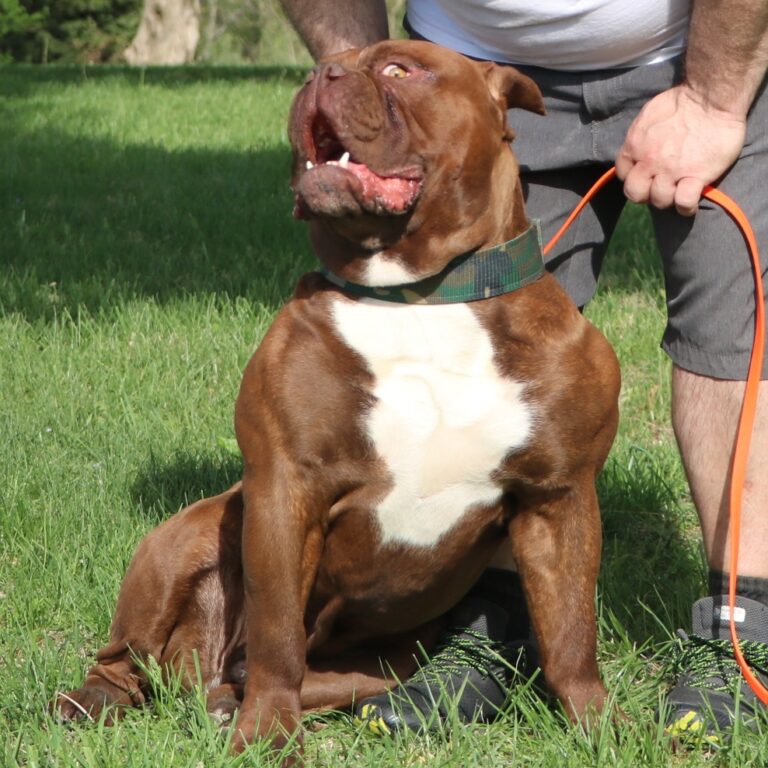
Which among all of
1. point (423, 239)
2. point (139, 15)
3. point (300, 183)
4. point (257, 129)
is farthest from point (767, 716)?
point (139, 15)

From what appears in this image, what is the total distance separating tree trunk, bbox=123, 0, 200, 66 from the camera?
24406 mm

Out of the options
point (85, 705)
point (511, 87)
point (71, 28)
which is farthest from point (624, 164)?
point (71, 28)

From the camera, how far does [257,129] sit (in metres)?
10.7

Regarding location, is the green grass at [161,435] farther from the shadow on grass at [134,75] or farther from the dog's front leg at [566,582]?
the shadow on grass at [134,75]

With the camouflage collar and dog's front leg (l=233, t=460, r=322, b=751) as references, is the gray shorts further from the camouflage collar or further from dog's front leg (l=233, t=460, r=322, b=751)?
dog's front leg (l=233, t=460, r=322, b=751)

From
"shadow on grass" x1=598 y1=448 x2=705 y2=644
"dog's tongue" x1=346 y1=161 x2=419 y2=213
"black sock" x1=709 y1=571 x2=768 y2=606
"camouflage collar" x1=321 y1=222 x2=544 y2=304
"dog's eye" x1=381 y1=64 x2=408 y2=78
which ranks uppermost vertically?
"dog's eye" x1=381 y1=64 x2=408 y2=78

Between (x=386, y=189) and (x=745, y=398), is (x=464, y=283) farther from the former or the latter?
(x=745, y=398)

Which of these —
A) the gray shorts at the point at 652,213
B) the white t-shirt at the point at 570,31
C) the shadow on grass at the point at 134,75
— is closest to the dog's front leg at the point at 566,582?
the gray shorts at the point at 652,213

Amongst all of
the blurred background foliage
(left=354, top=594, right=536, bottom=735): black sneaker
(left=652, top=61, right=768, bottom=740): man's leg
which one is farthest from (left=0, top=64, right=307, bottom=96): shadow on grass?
(left=652, top=61, right=768, bottom=740): man's leg

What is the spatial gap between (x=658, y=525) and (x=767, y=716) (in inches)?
47.5

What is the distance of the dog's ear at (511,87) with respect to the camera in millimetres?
2645

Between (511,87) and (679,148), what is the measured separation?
0.37 m

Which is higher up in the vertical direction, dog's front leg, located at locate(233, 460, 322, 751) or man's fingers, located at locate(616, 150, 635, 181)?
man's fingers, located at locate(616, 150, 635, 181)

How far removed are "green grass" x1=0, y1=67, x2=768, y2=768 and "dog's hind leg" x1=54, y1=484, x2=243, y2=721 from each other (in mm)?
97
